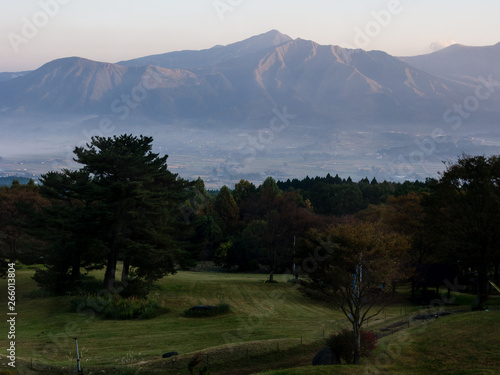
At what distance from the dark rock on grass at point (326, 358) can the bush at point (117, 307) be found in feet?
45.9

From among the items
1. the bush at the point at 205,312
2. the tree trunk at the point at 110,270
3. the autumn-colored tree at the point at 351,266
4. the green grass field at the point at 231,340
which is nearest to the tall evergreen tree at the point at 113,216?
the tree trunk at the point at 110,270

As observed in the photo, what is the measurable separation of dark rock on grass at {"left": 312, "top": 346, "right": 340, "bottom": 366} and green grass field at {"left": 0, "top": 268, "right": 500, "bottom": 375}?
0.85 metres

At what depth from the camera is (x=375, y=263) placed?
17.5 metres

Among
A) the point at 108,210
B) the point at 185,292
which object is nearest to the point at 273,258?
the point at 185,292

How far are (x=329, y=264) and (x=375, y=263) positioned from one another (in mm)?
1714

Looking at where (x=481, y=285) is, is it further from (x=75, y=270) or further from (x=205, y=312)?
(x=75, y=270)

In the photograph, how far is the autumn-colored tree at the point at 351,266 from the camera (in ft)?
56.1

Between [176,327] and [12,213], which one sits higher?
[12,213]

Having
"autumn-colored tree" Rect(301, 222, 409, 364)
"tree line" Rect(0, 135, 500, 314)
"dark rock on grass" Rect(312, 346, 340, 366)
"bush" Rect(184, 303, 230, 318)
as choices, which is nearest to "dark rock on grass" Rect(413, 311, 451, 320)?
"tree line" Rect(0, 135, 500, 314)

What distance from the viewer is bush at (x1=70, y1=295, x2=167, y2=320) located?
27.4 m

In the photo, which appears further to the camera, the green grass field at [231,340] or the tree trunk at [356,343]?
the green grass field at [231,340]

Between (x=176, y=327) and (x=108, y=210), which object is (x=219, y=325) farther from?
(x=108, y=210)

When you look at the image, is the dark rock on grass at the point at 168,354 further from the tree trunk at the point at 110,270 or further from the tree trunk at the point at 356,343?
the tree trunk at the point at 110,270

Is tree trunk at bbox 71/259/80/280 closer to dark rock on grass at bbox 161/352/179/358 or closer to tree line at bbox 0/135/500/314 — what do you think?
tree line at bbox 0/135/500/314
